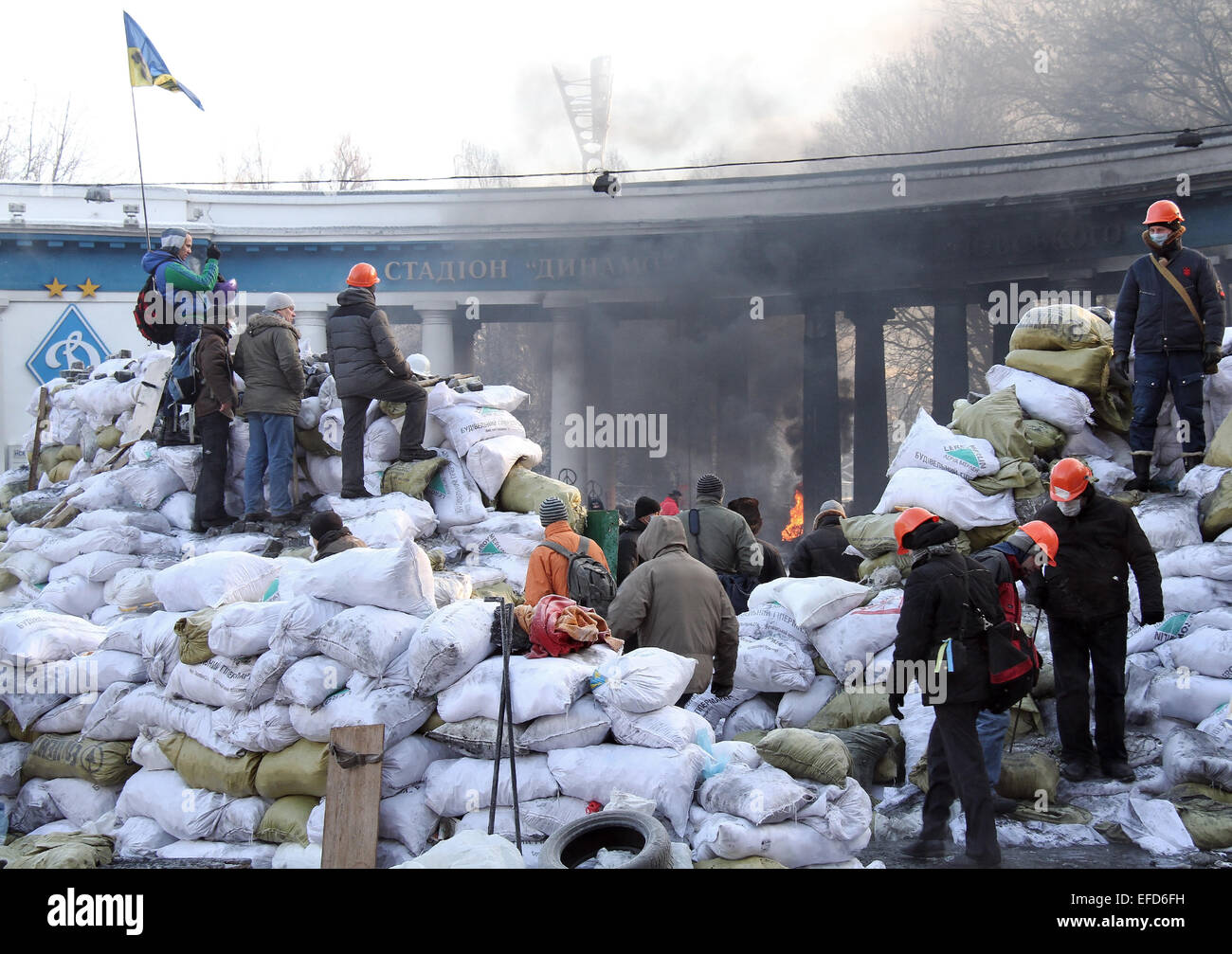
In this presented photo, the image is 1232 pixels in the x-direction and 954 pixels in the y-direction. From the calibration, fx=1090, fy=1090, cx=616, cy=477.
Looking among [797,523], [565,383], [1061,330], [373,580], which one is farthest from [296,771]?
[797,523]

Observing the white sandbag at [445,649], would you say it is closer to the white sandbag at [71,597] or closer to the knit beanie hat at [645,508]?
the knit beanie hat at [645,508]

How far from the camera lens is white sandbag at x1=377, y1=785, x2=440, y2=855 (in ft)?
14.3

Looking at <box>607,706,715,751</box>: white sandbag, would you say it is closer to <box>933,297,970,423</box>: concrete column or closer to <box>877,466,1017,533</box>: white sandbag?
<box>877,466,1017,533</box>: white sandbag

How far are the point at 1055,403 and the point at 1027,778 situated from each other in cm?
304

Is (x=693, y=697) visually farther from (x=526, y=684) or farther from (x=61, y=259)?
(x=61, y=259)

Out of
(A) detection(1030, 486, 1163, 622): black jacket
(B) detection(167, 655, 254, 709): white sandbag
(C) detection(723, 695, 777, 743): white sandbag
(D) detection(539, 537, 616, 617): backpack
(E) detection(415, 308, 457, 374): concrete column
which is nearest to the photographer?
(B) detection(167, 655, 254, 709): white sandbag

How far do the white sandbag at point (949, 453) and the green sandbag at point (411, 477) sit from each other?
3252 millimetres

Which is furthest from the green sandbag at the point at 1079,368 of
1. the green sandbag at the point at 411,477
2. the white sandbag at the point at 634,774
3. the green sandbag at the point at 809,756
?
the white sandbag at the point at 634,774

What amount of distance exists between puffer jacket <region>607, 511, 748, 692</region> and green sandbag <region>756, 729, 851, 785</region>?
66cm

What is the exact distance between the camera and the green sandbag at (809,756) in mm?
4422

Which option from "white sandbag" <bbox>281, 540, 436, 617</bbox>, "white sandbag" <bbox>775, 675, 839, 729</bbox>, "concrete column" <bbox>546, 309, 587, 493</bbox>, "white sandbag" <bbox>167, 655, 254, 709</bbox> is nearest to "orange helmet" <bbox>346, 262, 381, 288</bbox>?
"white sandbag" <bbox>281, 540, 436, 617</bbox>

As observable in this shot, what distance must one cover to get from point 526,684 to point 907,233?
13.5 meters
